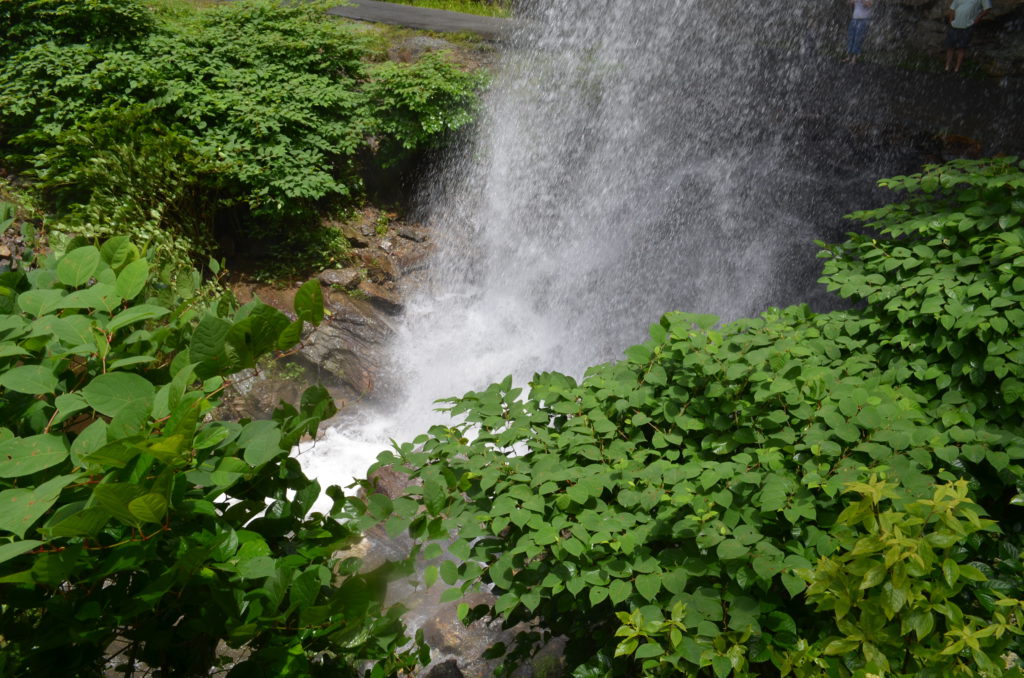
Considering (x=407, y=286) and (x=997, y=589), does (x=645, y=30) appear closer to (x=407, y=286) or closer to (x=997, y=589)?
(x=407, y=286)

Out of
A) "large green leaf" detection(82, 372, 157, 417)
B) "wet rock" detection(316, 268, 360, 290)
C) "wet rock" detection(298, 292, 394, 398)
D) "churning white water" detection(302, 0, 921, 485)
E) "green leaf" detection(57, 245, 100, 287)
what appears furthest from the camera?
"wet rock" detection(316, 268, 360, 290)

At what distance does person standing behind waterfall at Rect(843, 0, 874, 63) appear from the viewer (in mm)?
9750

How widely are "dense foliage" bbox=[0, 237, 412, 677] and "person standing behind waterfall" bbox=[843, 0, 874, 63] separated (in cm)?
1068

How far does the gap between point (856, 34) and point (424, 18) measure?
7257mm

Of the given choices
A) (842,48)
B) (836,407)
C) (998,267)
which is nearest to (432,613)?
(836,407)

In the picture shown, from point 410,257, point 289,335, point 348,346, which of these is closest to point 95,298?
point 289,335

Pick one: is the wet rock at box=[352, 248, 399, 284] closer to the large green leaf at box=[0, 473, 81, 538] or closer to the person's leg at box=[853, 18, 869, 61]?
the person's leg at box=[853, 18, 869, 61]

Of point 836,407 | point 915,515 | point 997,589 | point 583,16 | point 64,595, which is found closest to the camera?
point 64,595

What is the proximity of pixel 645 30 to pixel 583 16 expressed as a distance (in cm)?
118

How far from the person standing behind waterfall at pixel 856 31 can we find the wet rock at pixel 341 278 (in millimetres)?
7612

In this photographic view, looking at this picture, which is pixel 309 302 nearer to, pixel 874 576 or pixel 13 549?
pixel 13 549

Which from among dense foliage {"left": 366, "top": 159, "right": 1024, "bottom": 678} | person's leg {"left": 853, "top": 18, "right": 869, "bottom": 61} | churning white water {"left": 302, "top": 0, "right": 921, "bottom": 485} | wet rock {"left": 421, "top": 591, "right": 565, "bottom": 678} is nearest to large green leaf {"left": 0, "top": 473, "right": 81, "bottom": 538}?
dense foliage {"left": 366, "top": 159, "right": 1024, "bottom": 678}

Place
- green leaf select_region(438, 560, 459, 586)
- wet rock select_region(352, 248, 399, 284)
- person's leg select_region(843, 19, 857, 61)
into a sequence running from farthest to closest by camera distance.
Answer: person's leg select_region(843, 19, 857, 61), wet rock select_region(352, 248, 399, 284), green leaf select_region(438, 560, 459, 586)

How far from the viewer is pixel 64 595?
45.2 inches
